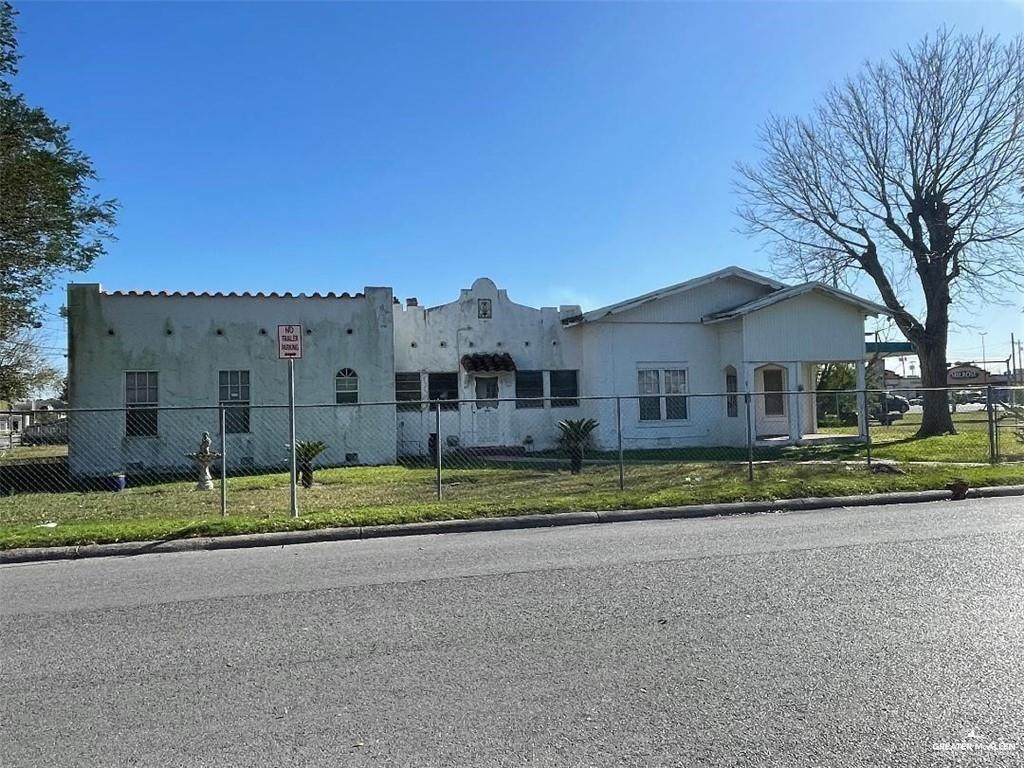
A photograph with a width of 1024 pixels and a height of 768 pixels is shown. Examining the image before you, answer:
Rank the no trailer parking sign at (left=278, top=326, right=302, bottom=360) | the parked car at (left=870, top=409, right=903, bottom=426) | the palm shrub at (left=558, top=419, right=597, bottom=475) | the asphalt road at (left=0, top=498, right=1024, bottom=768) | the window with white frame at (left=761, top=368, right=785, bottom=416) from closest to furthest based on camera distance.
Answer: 1. the asphalt road at (left=0, top=498, right=1024, bottom=768)
2. the no trailer parking sign at (left=278, top=326, right=302, bottom=360)
3. the palm shrub at (left=558, top=419, right=597, bottom=475)
4. the window with white frame at (left=761, top=368, right=785, bottom=416)
5. the parked car at (left=870, top=409, right=903, bottom=426)

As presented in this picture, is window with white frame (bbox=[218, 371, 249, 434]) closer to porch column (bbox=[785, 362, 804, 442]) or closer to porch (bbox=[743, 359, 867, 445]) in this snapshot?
porch (bbox=[743, 359, 867, 445])

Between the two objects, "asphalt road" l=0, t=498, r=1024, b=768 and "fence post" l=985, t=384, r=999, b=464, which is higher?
"fence post" l=985, t=384, r=999, b=464

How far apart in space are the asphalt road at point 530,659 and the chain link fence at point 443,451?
3654 mm

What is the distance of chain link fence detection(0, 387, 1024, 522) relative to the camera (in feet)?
40.8

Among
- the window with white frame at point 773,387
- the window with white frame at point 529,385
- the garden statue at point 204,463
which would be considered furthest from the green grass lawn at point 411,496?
the window with white frame at point 773,387

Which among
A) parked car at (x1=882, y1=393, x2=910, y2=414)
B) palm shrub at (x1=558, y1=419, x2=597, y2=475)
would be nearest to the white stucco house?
palm shrub at (x1=558, y1=419, x2=597, y2=475)

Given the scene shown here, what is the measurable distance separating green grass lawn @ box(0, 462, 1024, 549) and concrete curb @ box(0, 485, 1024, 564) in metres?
0.21

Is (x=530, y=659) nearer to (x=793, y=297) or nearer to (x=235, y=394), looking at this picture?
(x=235, y=394)

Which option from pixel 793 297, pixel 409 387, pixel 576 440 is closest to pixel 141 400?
pixel 409 387

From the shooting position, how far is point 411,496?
1230 cm

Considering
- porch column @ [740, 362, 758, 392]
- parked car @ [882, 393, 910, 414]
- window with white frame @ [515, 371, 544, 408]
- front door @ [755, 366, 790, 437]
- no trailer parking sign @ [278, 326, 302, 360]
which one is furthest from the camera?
parked car @ [882, 393, 910, 414]

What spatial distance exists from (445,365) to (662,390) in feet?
21.9

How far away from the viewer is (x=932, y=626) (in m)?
4.95

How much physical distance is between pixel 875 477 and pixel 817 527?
452cm
